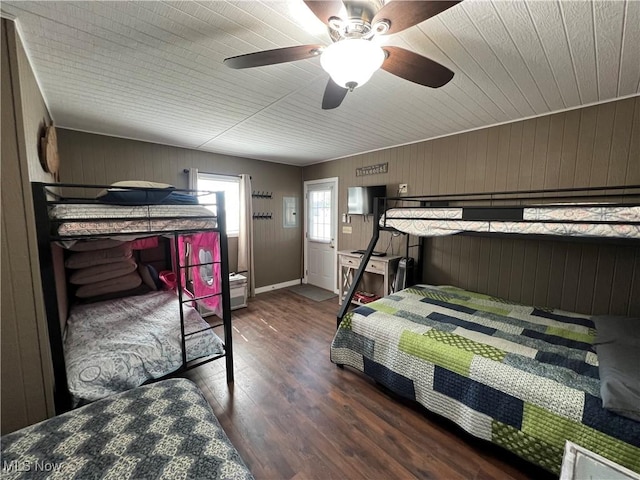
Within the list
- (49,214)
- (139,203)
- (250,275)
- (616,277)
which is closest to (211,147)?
(250,275)

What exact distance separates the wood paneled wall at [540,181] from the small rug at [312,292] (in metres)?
1.73

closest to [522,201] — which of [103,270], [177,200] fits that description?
[177,200]

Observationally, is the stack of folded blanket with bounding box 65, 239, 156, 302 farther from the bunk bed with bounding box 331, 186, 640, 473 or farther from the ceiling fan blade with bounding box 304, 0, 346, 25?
the ceiling fan blade with bounding box 304, 0, 346, 25

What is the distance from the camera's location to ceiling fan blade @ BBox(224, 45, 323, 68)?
118 centimetres

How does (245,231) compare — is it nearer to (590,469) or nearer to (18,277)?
(18,277)

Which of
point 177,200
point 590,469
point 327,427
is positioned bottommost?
point 327,427

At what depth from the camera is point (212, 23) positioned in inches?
52.7

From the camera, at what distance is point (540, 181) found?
8.50ft

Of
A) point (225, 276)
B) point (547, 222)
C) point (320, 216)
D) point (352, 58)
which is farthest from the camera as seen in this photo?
point (320, 216)

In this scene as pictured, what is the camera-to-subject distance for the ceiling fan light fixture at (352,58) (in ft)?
3.45

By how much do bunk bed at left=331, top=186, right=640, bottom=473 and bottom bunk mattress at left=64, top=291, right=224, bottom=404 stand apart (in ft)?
4.27

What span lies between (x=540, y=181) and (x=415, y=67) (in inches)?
84.9

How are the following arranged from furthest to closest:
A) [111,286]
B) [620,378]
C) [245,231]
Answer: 1. [245,231]
2. [111,286]
3. [620,378]

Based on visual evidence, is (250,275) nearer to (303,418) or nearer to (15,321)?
(303,418)
